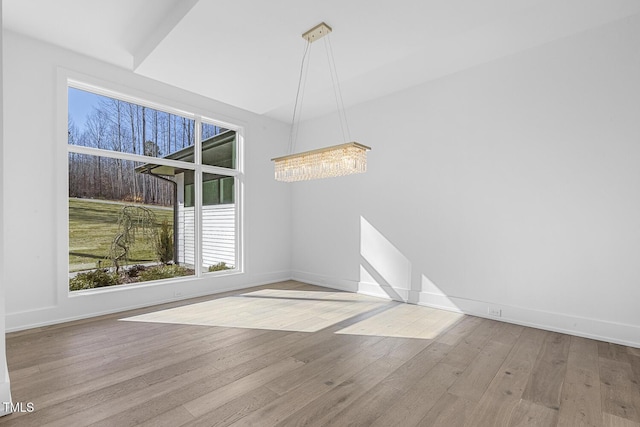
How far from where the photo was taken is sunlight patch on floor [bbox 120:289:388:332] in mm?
3504

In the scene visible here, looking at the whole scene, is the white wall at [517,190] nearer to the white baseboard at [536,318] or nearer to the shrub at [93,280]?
the white baseboard at [536,318]

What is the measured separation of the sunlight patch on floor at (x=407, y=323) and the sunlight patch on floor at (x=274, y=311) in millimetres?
297

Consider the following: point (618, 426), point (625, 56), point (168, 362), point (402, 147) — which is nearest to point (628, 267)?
point (618, 426)

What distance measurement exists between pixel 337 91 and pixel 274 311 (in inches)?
127

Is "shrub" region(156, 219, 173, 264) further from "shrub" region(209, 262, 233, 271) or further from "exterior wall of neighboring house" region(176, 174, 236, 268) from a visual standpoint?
"shrub" region(209, 262, 233, 271)

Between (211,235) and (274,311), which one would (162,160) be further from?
(274,311)

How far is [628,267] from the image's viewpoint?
295cm

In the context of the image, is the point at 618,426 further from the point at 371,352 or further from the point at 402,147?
the point at 402,147

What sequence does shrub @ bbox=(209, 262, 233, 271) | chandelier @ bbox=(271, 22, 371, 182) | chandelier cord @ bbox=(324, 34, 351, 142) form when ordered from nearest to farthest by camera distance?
chandelier @ bbox=(271, 22, 371, 182) < chandelier cord @ bbox=(324, 34, 351, 142) < shrub @ bbox=(209, 262, 233, 271)

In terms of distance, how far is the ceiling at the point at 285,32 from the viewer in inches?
100.0

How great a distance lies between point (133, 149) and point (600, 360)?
5551 millimetres

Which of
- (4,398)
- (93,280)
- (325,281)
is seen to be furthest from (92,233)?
(325,281)

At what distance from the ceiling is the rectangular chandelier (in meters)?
1.05

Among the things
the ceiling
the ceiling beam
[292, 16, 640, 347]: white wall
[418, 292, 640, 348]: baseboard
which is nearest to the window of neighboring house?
the ceiling
